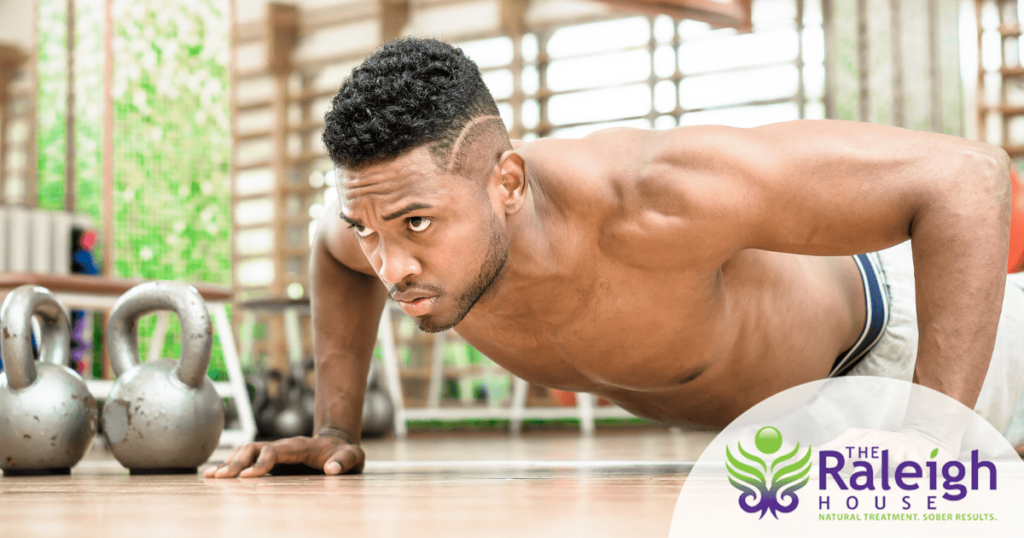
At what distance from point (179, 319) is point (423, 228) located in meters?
0.47

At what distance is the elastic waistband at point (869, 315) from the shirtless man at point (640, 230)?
0.13 meters

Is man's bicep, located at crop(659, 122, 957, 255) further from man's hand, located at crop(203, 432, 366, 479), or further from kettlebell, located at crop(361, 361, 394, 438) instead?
kettlebell, located at crop(361, 361, 394, 438)

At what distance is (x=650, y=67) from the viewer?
5.48 metres

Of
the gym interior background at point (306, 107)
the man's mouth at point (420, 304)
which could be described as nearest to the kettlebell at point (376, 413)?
the gym interior background at point (306, 107)

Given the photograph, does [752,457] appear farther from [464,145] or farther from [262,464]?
[262,464]

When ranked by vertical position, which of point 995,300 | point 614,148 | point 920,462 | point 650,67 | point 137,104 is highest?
point 650,67

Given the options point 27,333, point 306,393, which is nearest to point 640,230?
point 27,333

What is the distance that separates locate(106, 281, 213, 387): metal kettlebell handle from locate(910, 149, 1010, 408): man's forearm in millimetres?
876

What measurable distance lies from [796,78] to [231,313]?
330 centimetres

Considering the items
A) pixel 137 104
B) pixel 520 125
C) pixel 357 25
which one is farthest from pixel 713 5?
pixel 137 104

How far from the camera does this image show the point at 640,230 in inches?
42.6

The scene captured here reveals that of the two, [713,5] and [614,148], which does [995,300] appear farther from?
[713,5]

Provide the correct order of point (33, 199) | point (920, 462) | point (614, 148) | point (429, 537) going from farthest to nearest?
1. point (33, 199)
2. point (614, 148)
3. point (920, 462)
4. point (429, 537)

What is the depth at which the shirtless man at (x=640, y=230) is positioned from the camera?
3.18 ft
